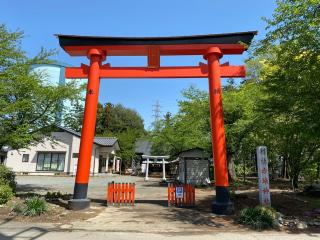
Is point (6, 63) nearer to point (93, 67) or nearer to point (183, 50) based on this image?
point (93, 67)

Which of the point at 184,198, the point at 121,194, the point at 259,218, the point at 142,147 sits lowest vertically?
the point at 259,218

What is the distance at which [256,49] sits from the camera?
11828mm

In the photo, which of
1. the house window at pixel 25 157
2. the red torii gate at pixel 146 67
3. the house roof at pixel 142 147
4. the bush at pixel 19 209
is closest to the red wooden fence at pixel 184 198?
the red torii gate at pixel 146 67

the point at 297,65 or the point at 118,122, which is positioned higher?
the point at 118,122

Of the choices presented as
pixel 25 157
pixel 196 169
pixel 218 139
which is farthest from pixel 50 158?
pixel 218 139

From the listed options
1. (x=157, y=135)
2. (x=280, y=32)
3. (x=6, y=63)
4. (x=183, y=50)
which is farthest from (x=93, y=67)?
(x=157, y=135)

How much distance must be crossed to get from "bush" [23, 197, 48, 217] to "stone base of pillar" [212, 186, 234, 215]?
5574mm

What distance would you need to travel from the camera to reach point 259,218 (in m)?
9.68

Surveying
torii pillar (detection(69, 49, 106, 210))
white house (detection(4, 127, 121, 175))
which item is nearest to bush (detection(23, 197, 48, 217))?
torii pillar (detection(69, 49, 106, 210))

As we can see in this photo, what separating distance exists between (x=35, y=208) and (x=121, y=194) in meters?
3.70

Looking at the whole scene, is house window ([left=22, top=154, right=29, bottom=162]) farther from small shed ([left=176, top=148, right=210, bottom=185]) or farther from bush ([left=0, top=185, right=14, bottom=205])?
bush ([left=0, top=185, right=14, bottom=205])

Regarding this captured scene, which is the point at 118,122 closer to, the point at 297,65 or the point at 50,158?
the point at 50,158

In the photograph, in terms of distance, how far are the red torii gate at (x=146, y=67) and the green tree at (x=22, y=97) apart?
232 cm

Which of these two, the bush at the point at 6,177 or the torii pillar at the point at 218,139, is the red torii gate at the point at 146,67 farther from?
the bush at the point at 6,177
